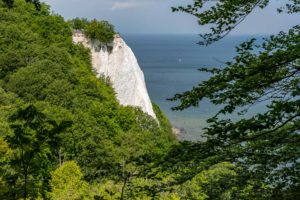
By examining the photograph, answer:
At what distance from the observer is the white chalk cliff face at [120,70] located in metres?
48.4

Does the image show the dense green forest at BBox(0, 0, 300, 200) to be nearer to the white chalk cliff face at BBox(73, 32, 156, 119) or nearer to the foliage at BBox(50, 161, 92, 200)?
the foliage at BBox(50, 161, 92, 200)

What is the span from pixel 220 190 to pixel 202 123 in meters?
52.4

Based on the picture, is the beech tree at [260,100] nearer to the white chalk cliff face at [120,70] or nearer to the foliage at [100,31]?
the foliage at [100,31]

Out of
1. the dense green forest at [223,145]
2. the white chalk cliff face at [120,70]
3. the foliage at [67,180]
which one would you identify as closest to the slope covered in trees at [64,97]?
the foliage at [67,180]

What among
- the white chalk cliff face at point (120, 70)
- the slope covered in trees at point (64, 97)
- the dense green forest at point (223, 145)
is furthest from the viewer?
the white chalk cliff face at point (120, 70)

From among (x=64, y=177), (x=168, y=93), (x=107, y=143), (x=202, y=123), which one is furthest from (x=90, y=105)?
(x=168, y=93)

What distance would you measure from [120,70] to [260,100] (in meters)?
45.1

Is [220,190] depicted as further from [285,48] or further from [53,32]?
[53,32]

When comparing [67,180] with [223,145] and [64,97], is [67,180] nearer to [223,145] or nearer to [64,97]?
[64,97]

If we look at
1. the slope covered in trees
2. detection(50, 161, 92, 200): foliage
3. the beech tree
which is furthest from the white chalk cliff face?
the beech tree

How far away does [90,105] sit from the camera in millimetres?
34594

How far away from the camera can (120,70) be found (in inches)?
1988

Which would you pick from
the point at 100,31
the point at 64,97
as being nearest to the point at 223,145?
the point at 64,97

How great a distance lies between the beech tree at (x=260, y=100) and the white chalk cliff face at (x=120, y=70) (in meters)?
42.7
